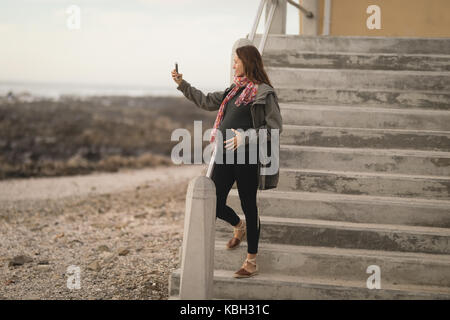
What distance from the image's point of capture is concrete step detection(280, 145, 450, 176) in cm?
502

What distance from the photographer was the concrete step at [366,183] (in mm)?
4797

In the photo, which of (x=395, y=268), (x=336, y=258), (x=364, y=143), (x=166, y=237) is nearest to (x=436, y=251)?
(x=395, y=268)

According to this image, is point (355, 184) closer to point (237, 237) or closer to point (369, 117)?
point (369, 117)

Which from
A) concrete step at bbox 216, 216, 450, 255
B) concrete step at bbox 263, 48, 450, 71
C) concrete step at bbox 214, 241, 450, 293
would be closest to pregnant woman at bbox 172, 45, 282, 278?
concrete step at bbox 214, 241, 450, 293

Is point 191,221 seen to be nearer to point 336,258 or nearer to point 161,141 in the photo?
point 336,258

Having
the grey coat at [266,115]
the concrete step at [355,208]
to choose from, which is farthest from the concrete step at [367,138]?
the grey coat at [266,115]

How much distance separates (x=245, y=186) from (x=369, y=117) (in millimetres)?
2225

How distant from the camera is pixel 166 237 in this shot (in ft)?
25.1

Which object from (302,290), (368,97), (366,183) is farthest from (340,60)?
(302,290)

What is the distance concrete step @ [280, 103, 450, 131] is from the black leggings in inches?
72.5

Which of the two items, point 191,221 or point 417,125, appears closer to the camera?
point 191,221

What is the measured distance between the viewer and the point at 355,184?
4883 millimetres

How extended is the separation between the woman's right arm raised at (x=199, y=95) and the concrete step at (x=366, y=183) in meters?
1.13
